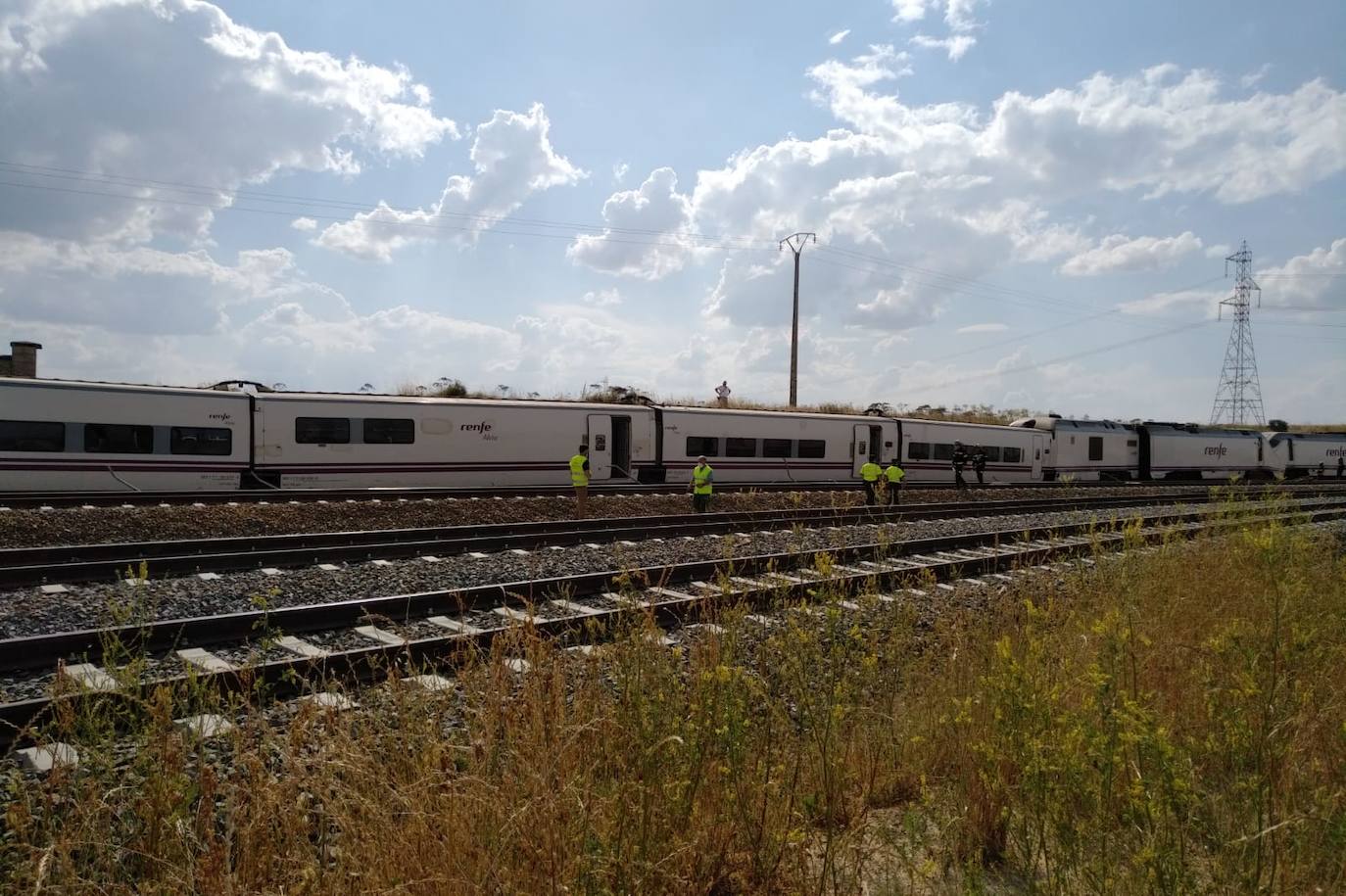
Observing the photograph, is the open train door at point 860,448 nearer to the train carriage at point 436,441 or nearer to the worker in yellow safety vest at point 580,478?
the train carriage at point 436,441

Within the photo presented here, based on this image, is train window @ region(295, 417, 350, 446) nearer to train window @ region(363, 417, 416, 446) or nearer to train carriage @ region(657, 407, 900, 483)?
train window @ region(363, 417, 416, 446)

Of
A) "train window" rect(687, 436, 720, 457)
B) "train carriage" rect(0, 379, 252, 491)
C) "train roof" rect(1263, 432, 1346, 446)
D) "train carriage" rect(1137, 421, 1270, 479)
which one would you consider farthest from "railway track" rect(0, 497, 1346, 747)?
"train roof" rect(1263, 432, 1346, 446)

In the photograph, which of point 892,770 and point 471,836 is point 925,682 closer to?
point 892,770

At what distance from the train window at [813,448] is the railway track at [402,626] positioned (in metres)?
14.8

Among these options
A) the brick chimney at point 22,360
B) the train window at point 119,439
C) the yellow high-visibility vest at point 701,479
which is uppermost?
the brick chimney at point 22,360

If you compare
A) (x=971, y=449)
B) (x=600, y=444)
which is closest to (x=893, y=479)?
(x=600, y=444)

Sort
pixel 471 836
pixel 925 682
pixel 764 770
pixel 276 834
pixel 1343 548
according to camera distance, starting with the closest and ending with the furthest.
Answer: pixel 471 836
pixel 276 834
pixel 764 770
pixel 925 682
pixel 1343 548

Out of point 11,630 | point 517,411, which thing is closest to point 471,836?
point 11,630

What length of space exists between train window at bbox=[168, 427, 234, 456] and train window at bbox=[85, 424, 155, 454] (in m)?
0.42

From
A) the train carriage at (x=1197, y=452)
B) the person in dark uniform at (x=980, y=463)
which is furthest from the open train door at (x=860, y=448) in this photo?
the train carriage at (x=1197, y=452)

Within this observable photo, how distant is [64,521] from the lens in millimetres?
12938

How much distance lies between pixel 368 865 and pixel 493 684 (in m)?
1.26

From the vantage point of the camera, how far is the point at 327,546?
448 inches

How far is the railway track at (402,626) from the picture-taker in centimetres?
486
